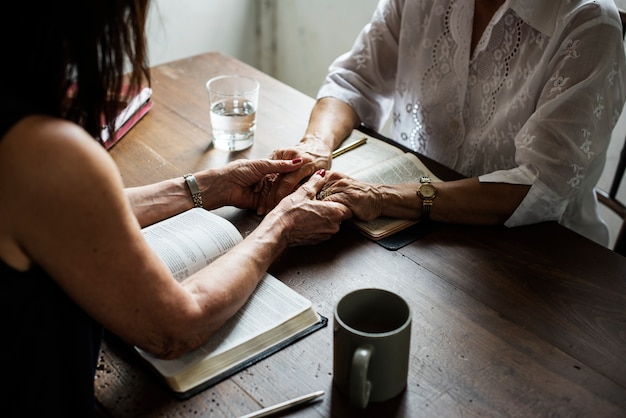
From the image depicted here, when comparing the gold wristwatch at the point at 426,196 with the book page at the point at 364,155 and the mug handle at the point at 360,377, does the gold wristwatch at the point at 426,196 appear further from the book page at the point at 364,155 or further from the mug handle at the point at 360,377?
the mug handle at the point at 360,377

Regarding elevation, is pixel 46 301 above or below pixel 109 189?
below

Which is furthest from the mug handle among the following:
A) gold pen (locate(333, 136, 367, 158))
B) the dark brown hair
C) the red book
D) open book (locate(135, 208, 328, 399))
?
the red book

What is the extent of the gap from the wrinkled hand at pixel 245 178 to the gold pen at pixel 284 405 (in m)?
0.52

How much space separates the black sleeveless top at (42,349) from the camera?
81cm

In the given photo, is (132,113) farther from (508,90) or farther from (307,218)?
(508,90)

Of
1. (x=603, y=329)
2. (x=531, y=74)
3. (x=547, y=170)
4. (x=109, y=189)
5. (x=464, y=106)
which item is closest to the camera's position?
(x=109, y=189)

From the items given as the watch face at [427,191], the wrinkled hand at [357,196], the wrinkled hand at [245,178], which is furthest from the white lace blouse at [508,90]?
the wrinkled hand at [245,178]

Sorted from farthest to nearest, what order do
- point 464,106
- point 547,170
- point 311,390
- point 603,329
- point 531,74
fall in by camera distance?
1. point 464,106
2. point 531,74
3. point 547,170
4. point 603,329
5. point 311,390

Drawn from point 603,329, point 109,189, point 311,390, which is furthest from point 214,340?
point 603,329

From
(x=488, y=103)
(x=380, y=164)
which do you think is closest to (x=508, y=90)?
(x=488, y=103)

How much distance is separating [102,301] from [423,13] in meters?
1.08

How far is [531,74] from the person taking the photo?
1360 mm

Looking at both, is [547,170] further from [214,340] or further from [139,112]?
[139,112]

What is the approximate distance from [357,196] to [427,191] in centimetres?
14
